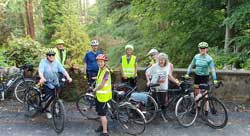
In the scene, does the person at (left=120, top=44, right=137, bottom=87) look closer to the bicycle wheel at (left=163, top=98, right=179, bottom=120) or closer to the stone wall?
the bicycle wheel at (left=163, top=98, right=179, bottom=120)

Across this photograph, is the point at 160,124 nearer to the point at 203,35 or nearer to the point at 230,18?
the point at 230,18

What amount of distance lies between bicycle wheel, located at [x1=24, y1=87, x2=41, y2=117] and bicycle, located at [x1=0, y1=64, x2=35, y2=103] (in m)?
1.26

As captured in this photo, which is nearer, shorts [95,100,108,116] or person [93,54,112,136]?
person [93,54,112,136]

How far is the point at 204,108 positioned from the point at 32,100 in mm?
3952

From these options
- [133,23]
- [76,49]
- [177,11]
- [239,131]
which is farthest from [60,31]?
[239,131]

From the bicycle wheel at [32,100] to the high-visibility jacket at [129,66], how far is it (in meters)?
→ 2.08

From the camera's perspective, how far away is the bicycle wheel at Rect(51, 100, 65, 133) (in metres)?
7.50

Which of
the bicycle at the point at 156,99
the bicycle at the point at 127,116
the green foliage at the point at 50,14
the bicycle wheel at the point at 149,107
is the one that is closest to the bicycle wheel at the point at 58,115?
the bicycle at the point at 127,116

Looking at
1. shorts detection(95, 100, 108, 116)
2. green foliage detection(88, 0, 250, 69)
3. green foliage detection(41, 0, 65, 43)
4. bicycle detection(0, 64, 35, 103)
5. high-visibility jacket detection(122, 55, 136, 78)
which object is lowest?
shorts detection(95, 100, 108, 116)

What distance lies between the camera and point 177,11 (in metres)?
15.2

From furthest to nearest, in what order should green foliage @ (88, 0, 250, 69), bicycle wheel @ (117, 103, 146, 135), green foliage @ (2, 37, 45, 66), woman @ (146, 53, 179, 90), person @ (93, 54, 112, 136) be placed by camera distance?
1. green foliage @ (88, 0, 250, 69)
2. green foliage @ (2, 37, 45, 66)
3. woman @ (146, 53, 179, 90)
4. bicycle wheel @ (117, 103, 146, 135)
5. person @ (93, 54, 112, 136)

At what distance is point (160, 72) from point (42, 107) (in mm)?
2773

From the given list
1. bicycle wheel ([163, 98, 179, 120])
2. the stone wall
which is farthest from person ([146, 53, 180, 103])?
the stone wall

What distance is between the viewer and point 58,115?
762 centimetres
